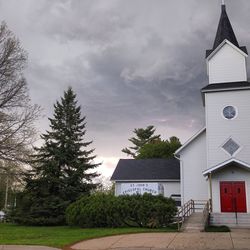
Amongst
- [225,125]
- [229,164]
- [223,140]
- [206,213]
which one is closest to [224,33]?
[225,125]

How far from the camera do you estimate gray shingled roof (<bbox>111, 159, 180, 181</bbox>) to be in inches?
1390

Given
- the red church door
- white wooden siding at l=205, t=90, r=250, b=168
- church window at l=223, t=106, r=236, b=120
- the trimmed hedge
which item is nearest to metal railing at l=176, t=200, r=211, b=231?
the trimmed hedge

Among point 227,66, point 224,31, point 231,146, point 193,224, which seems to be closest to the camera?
point 193,224

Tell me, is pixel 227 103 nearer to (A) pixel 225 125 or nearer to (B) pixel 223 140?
(A) pixel 225 125

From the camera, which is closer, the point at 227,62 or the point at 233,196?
the point at 233,196

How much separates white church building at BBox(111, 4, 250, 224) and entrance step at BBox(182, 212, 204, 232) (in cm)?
372

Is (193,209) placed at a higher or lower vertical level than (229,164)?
lower

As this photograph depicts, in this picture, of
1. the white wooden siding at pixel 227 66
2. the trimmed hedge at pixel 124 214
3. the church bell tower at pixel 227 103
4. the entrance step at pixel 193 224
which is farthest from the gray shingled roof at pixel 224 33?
the trimmed hedge at pixel 124 214

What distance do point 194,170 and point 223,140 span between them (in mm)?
3997

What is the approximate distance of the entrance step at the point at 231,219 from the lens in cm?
2452

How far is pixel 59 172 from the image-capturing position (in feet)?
102

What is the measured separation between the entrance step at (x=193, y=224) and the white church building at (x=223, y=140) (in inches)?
155

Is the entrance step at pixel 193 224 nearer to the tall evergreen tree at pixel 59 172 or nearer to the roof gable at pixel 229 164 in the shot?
the roof gable at pixel 229 164

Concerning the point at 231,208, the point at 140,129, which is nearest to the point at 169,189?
the point at 231,208
